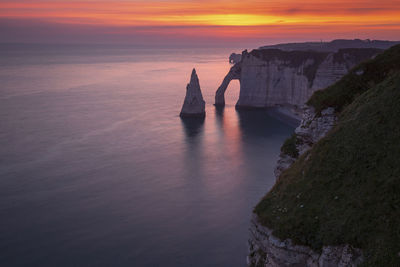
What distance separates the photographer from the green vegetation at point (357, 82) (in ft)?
61.4

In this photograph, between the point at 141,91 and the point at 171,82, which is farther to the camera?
the point at 171,82

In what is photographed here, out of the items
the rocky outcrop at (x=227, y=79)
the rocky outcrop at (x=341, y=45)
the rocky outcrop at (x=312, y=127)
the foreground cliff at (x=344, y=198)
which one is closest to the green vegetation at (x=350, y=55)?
the rocky outcrop at (x=341, y=45)

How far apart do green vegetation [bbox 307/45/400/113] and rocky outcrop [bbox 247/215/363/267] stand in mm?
7285

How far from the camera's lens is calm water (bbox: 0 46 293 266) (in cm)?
3453

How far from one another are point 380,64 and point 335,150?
695cm

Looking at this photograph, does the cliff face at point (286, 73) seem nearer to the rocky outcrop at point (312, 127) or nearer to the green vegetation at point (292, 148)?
the green vegetation at point (292, 148)

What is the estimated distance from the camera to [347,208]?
1295 cm

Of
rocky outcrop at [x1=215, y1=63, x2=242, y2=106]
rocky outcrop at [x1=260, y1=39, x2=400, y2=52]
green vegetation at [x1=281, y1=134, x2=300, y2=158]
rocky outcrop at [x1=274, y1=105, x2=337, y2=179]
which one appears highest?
rocky outcrop at [x1=260, y1=39, x2=400, y2=52]

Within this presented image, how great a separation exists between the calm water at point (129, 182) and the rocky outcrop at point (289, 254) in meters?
18.7

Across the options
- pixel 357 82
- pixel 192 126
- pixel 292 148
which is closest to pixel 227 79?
pixel 192 126

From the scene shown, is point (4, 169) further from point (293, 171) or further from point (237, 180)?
point (293, 171)

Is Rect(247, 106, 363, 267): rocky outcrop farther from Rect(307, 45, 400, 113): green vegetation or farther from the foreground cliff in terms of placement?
Rect(307, 45, 400, 113): green vegetation

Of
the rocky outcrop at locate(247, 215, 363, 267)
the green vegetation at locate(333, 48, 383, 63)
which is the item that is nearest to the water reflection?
the green vegetation at locate(333, 48, 383, 63)

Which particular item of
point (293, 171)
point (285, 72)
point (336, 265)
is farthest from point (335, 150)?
point (285, 72)
